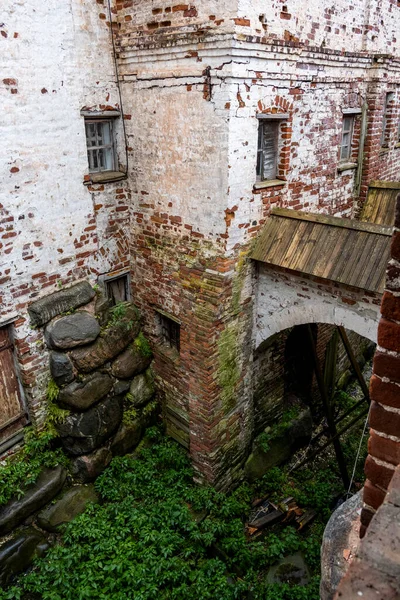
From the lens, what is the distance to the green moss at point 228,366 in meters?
6.69

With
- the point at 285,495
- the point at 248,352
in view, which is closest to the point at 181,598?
the point at 285,495

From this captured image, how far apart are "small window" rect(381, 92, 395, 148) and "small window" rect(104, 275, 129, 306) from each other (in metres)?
5.78

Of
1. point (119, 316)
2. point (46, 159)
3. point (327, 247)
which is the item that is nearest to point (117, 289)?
point (119, 316)

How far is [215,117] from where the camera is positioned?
5.61 m

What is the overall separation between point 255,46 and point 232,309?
132 inches

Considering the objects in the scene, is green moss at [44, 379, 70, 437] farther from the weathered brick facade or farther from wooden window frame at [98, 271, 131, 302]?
wooden window frame at [98, 271, 131, 302]

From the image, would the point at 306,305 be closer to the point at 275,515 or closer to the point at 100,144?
the point at 275,515

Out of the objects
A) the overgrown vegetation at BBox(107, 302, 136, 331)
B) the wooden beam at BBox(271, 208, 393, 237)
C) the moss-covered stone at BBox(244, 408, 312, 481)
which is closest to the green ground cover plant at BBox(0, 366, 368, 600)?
the moss-covered stone at BBox(244, 408, 312, 481)

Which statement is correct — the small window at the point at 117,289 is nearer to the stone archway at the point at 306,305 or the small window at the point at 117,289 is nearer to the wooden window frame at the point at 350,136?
the stone archway at the point at 306,305

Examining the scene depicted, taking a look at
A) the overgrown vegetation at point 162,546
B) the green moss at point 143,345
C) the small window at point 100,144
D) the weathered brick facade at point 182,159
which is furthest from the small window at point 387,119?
the overgrown vegetation at point 162,546

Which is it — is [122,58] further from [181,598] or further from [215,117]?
[181,598]

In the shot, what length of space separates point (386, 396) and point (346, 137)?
24.8ft

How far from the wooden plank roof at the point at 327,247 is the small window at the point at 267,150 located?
59 cm

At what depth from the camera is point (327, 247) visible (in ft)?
19.2
